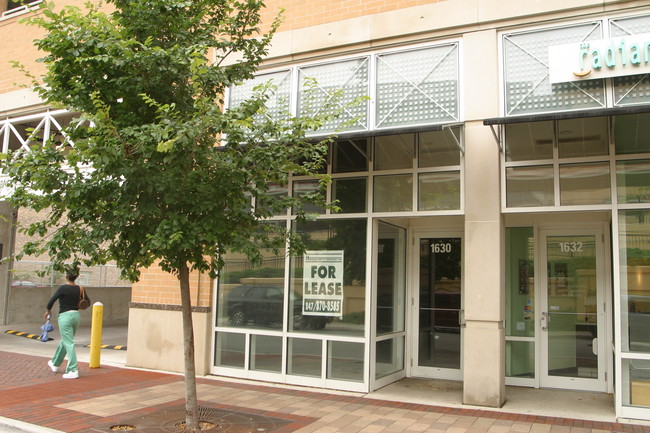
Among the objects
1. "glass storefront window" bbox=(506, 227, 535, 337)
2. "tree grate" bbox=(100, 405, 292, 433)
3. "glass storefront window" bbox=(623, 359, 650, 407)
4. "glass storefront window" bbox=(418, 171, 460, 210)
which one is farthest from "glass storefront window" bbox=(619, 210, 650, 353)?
"tree grate" bbox=(100, 405, 292, 433)

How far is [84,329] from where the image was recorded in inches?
667

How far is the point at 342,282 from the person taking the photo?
8695mm

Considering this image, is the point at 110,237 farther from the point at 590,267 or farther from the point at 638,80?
the point at 590,267

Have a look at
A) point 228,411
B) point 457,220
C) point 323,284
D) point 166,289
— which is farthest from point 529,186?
point 166,289

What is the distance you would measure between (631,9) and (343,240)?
498cm

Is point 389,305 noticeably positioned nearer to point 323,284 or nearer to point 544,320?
point 323,284

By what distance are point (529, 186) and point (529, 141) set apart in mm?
642

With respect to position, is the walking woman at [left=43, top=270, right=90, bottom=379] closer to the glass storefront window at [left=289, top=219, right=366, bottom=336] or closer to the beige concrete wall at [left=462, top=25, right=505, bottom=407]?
the glass storefront window at [left=289, top=219, right=366, bottom=336]

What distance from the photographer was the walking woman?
9148 millimetres

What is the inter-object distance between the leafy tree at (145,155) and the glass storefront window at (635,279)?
399 centimetres

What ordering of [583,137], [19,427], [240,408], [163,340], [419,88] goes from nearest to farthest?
1. [19,427]
2. [240,408]
3. [583,137]
4. [419,88]
5. [163,340]

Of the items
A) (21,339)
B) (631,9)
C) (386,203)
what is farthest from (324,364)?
(21,339)

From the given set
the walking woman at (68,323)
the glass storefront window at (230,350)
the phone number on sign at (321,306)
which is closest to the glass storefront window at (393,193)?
the phone number on sign at (321,306)

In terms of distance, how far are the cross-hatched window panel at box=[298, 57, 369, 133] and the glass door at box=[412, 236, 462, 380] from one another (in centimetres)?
272
